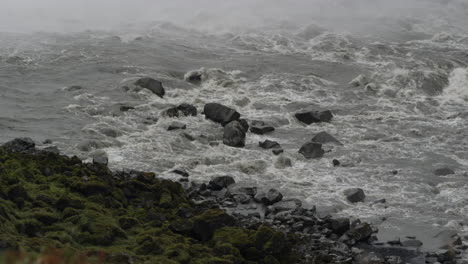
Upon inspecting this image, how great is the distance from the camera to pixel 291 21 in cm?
4491

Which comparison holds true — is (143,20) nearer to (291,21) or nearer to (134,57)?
(291,21)

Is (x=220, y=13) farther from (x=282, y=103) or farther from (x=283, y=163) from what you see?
(x=283, y=163)

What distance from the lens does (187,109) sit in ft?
76.3

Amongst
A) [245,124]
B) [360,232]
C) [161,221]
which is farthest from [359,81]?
[161,221]

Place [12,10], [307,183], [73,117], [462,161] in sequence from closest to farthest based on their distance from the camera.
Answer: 1. [307,183]
2. [462,161]
3. [73,117]
4. [12,10]

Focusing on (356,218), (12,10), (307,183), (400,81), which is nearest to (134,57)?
(400,81)

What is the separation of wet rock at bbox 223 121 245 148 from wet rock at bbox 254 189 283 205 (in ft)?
14.5

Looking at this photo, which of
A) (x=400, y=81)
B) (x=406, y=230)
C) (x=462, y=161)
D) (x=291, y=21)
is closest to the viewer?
(x=406, y=230)

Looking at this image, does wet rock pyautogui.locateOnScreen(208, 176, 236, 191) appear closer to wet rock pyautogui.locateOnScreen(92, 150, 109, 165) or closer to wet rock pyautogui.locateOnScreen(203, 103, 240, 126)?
wet rock pyautogui.locateOnScreen(92, 150, 109, 165)

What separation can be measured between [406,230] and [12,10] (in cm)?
4357

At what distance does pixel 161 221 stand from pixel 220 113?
389 inches

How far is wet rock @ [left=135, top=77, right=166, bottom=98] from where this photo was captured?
2555 cm

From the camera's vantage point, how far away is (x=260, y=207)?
15.9m

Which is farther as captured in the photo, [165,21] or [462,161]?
[165,21]
